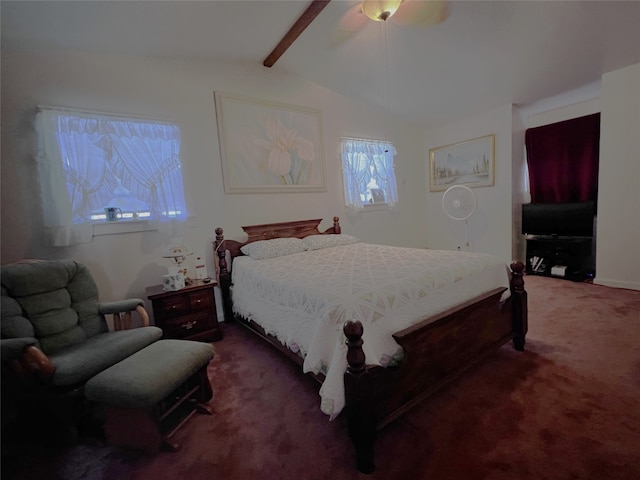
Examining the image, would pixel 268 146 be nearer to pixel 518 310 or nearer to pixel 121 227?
pixel 121 227

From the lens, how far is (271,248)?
9.99ft

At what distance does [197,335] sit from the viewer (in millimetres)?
2639

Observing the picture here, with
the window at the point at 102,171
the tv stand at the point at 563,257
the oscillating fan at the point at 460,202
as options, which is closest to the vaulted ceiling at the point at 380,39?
the window at the point at 102,171

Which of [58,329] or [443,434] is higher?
[58,329]

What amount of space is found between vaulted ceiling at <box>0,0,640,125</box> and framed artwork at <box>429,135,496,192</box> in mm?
743

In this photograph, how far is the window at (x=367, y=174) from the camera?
13.9 feet

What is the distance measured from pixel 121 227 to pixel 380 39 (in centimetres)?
324

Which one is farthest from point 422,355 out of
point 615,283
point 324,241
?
point 615,283

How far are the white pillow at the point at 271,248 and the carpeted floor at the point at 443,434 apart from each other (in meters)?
1.19

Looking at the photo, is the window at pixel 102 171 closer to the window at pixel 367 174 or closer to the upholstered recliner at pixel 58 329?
the upholstered recliner at pixel 58 329

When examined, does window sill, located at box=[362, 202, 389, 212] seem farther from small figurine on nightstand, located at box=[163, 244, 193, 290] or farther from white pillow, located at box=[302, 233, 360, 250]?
small figurine on nightstand, located at box=[163, 244, 193, 290]

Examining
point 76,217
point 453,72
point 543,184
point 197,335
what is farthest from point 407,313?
point 543,184

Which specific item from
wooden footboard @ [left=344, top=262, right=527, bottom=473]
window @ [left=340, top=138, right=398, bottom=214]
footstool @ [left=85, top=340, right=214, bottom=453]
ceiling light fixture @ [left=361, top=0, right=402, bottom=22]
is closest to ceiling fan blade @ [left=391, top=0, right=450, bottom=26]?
ceiling light fixture @ [left=361, top=0, right=402, bottom=22]

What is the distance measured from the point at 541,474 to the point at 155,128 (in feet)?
12.1
